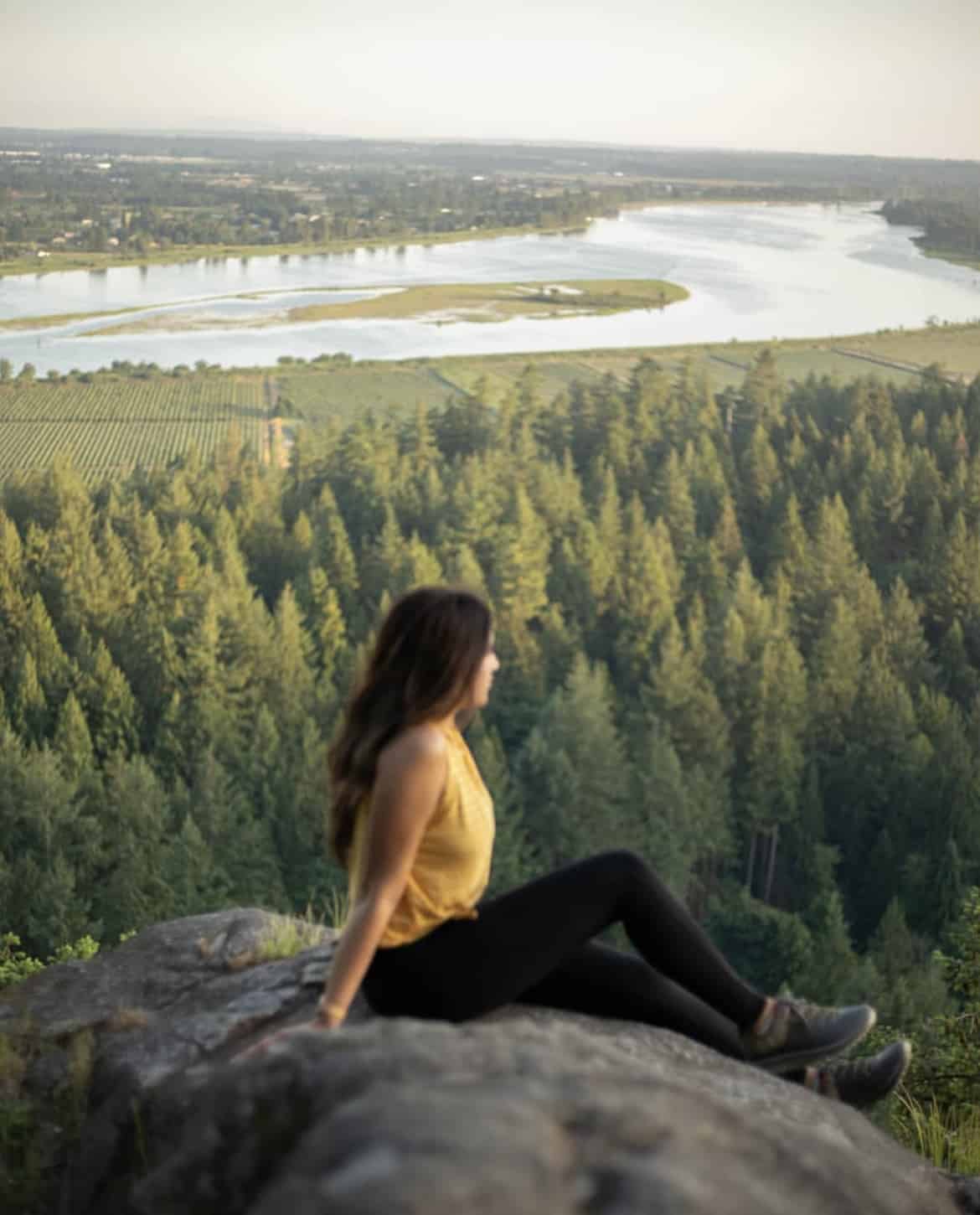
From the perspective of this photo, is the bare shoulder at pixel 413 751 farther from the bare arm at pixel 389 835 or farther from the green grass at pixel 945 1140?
the green grass at pixel 945 1140

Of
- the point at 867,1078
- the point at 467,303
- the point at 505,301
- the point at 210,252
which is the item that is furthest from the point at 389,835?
the point at 505,301

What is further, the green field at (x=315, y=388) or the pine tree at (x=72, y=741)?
the green field at (x=315, y=388)

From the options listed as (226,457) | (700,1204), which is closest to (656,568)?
(226,457)

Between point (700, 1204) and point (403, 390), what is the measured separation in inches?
2451

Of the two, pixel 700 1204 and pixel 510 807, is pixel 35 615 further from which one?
pixel 700 1204

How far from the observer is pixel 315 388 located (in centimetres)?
6031

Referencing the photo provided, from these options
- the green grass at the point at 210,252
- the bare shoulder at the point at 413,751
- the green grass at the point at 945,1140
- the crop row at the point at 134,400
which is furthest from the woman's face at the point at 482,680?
the crop row at the point at 134,400

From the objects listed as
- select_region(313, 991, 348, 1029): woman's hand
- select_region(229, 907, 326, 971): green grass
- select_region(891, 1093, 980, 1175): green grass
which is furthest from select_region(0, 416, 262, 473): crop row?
select_region(313, 991, 348, 1029): woman's hand

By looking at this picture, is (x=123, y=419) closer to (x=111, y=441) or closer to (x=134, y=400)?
(x=111, y=441)

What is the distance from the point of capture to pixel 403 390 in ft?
207

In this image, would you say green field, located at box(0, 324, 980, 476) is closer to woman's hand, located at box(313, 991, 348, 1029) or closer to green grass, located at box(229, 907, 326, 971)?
green grass, located at box(229, 907, 326, 971)

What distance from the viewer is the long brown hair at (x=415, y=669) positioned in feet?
11.6

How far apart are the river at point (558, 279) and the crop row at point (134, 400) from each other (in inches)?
38.7

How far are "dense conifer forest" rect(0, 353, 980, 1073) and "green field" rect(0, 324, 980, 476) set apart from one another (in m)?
2.62
